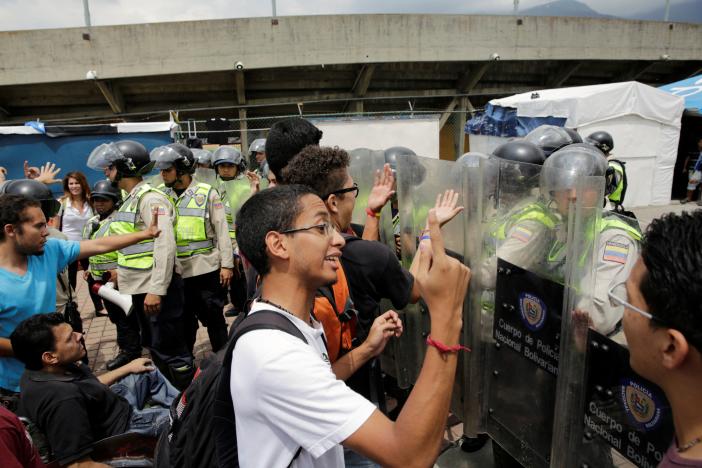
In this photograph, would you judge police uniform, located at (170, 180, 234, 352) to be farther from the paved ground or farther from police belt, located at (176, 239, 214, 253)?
the paved ground

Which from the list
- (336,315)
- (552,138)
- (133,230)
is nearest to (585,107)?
(552,138)

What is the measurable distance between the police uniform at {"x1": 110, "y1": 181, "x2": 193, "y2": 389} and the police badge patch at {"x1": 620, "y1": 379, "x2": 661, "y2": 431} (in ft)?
10.4

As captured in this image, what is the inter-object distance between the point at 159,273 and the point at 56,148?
7.09 m

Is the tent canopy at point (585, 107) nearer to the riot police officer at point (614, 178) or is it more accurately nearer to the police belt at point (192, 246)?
the riot police officer at point (614, 178)

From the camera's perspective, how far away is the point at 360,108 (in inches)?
685

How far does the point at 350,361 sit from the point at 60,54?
16508mm

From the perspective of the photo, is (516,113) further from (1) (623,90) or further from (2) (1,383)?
(2) (1,383)

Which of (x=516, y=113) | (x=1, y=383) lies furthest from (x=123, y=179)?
(x=516, y=113)

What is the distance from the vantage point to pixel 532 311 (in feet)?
6.47

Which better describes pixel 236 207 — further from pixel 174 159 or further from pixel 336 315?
pixel 336 315

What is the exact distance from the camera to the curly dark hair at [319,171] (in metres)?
2.09

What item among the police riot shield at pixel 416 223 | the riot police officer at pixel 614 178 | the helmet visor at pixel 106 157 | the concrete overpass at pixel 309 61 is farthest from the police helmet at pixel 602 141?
the concrete overpass at pixel 309 61

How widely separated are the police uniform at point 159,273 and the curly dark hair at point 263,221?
2.48m

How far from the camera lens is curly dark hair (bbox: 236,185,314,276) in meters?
1.37
